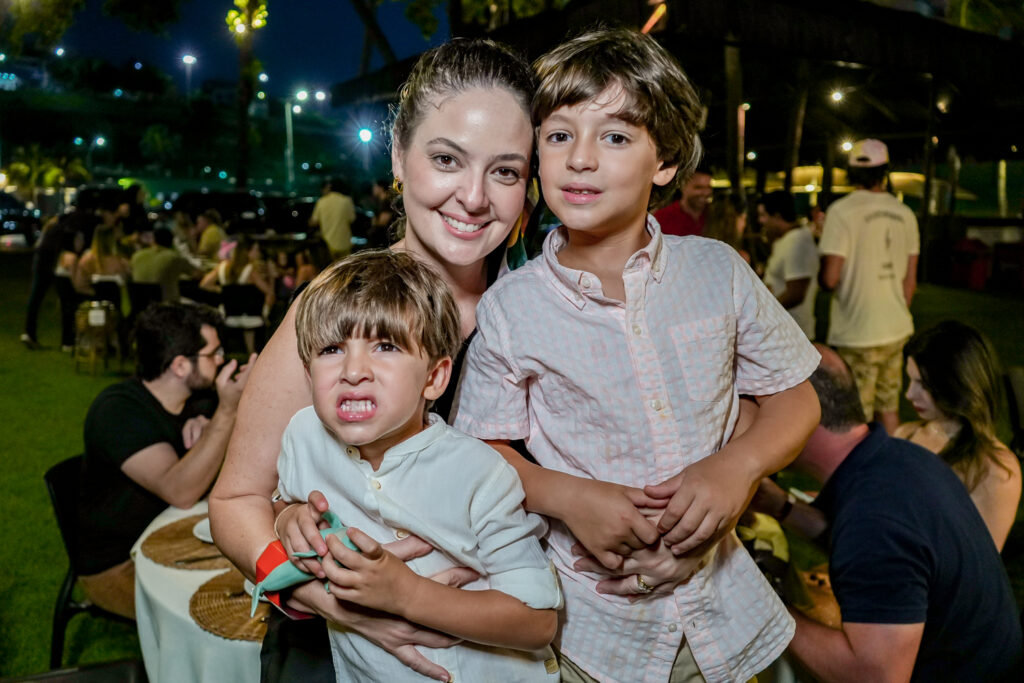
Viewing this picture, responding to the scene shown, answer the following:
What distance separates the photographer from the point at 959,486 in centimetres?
210

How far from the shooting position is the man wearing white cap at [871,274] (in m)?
5.46

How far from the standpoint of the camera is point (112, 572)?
3.21 meters

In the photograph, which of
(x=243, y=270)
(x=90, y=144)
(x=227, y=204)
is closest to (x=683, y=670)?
(x=243, y=270)

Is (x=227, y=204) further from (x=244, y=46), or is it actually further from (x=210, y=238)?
(x=210, y=238)

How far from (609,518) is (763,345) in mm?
464

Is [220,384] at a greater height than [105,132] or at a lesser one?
lesser

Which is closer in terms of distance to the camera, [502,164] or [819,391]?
[502,164]

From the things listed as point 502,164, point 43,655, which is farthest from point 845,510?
point 43,655

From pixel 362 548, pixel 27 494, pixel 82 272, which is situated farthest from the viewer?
pixel 82 272

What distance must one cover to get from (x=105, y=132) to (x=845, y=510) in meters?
68.6

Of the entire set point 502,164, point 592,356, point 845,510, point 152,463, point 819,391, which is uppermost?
point 502,164

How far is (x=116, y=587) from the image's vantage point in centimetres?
320

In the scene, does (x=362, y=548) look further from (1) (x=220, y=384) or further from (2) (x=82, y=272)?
(2) (x=82, y=272)

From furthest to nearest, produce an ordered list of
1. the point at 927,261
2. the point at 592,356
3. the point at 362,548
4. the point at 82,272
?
the point at 927,261 < the point at 82,272 < the point at 592,356 < the point at 362,548
